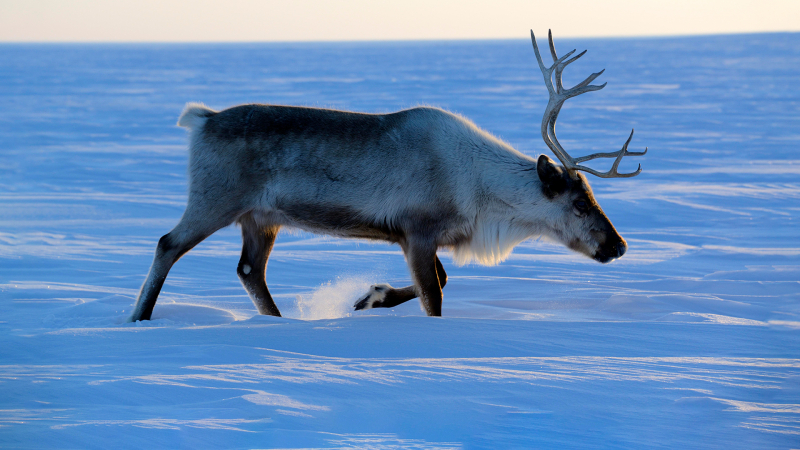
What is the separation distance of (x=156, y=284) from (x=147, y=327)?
481mm

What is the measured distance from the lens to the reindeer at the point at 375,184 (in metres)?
4.63

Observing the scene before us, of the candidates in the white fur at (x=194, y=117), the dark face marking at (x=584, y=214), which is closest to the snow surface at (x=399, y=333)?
the dark face marking at (x=584, y=214)

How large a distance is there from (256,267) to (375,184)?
1.07m

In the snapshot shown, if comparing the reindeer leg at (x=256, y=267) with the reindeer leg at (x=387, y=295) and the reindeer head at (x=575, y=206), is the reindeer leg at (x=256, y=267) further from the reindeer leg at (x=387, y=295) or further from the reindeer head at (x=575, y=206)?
the reindeer head at (x=575, y=206)

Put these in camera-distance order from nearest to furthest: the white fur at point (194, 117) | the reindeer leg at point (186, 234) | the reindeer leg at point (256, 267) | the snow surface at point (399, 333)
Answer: the snow surface at point (399, 333) < the reindeer leg at point (186, 234) < the white fur at point (194, 117) < the reindeer leg at point (256, 267)

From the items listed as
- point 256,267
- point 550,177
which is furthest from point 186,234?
point 550,177

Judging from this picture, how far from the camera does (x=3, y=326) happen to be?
436 centimetres

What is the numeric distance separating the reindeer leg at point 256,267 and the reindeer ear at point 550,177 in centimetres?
170

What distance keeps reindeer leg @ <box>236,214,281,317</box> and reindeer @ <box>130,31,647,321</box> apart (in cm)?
34

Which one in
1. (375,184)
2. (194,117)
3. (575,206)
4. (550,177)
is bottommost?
(575,206)

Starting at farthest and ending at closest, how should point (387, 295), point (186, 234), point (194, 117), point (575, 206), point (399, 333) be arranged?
1. point (387, 295)
2. point (575, 206)
3. point (194, 117)
4. point (186, 234)
5. point (399, 333)

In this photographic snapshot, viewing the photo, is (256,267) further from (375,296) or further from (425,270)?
(425,270)

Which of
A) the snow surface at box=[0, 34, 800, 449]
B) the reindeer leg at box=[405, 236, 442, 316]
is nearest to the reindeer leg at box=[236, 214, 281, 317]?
the snow surface at box=[0, 34, 800, 449]

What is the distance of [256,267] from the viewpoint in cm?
521
